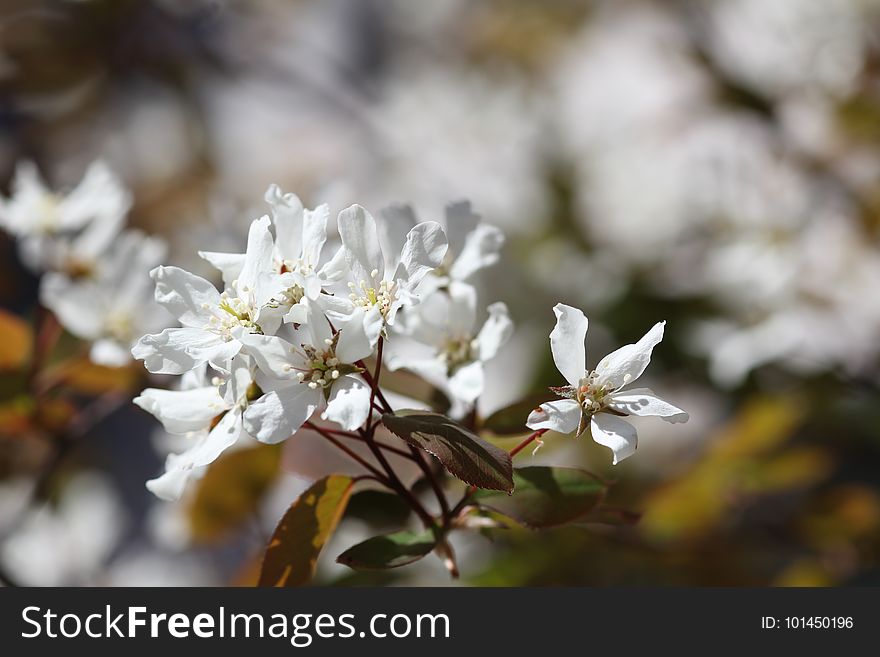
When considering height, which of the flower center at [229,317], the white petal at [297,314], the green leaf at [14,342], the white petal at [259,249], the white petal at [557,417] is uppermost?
the green leaf at [14,342]

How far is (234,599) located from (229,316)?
30 cm

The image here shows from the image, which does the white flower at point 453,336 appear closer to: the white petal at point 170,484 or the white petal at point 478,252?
the white petal at point 478,252

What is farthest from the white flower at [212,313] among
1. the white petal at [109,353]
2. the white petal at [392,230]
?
the white petal at [109,353]

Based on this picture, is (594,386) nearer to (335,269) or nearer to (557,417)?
(557,417)

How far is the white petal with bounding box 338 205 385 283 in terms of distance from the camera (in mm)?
654

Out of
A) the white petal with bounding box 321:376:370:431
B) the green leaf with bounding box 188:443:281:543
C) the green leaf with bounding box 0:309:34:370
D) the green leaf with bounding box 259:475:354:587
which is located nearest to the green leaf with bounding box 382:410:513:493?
the white petal with bounding box 321:376:370:431

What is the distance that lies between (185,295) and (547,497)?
33 cm

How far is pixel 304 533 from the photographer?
0.71m

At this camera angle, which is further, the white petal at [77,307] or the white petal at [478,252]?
the white petal at [77,307]

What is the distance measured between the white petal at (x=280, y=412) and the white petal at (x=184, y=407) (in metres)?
0.09

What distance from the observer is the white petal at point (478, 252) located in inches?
30.3

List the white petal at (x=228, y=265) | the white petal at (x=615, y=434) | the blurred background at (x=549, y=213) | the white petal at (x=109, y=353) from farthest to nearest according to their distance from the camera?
the blurred background at (x=549, y=213)
the white petal at (x=109, y=353)
the white petal at (x=228, y=265)
the white petal at (x=615, y=434)

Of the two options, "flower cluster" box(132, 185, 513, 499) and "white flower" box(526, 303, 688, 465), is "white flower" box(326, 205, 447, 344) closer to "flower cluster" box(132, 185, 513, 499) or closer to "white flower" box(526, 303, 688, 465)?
"flower cluster" box(132, 185, 513, 499)

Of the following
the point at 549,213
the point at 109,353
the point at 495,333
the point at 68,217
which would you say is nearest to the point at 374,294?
the point at 495,333
